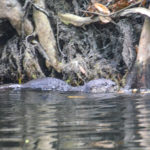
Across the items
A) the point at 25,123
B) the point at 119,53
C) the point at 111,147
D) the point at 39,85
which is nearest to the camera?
the point at 111,147

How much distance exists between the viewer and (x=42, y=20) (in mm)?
10195

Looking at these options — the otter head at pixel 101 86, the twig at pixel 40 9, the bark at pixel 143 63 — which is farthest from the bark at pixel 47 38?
the bark at pixel 143 63

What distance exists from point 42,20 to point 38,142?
Result: 22.2 ft

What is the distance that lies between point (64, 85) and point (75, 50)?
1117 mm

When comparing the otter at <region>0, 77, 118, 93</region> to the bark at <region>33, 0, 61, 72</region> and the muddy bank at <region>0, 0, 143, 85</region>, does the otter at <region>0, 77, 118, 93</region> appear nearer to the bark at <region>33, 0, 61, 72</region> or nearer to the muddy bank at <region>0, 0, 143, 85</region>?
the muddy bank at <region>0, 0, 143, 85</region>

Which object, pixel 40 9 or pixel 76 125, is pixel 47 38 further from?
pixel 76 125

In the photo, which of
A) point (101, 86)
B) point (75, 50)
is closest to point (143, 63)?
point (101, 86)

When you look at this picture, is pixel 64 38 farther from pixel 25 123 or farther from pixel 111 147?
pixel 111 147

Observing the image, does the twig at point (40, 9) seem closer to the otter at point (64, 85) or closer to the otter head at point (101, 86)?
the otter at point (64, 85)

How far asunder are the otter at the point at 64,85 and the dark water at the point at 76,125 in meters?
2.06

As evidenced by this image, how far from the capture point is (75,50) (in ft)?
33.6

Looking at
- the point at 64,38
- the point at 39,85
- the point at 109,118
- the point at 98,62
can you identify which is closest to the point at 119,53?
the point at 98,62

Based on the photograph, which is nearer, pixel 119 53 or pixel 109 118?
pixel 109 118

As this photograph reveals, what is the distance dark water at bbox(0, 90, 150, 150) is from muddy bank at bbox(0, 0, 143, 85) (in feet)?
10.6
